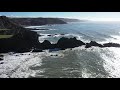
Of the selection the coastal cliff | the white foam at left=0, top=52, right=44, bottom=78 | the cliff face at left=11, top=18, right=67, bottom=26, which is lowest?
the cliff face at left=11, top=18, right=67, bottom=26

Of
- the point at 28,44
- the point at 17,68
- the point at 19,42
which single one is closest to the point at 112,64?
the point at 17,68

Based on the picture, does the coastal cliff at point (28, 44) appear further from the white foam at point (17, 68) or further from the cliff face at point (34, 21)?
the cliff face at point (34, 21)

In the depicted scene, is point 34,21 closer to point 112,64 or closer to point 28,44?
point 28,44

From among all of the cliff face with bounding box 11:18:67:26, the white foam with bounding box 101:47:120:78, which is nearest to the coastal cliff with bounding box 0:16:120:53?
the white foam with bounding box 101:47:120:78

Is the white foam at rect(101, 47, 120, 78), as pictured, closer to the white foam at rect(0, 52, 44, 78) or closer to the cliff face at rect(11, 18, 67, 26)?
the white foam at rect(0, 52, 44, 78)

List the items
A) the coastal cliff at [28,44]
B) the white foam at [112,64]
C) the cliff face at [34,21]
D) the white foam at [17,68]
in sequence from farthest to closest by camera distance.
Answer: the cliff face at [34,21] → the coastal cliff at [28,44] → the white foam at [112,64] → the white foam at [17,68]

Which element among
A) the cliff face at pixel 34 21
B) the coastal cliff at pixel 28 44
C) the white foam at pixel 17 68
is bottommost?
the cliff face at pixel 34 21

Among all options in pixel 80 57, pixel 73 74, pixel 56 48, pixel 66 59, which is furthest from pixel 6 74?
pixel 56 48

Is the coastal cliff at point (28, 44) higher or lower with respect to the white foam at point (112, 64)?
lower

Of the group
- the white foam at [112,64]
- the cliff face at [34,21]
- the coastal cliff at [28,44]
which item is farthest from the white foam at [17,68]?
the cliff face at [34,21]

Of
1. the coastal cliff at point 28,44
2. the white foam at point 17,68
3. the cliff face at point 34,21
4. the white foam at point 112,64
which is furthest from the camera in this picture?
the cliff face at point 34,21
